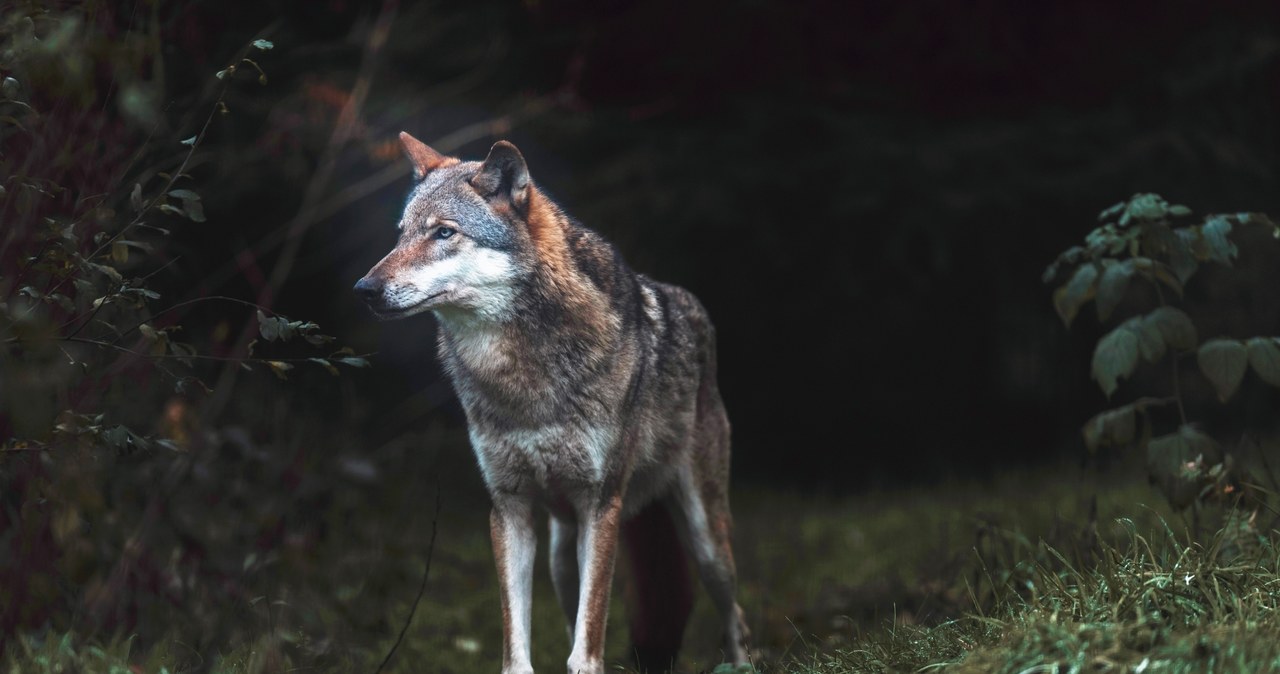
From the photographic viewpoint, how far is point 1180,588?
12.0 feet

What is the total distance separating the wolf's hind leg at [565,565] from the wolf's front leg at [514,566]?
77 centimetres

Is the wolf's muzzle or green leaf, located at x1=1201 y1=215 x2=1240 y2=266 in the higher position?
green leaf, located at x1=1201 y1=215 x2=1240 y2=266

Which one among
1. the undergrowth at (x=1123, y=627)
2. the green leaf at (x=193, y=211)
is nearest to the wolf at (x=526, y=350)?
the green leaf at (x=193, y=211)

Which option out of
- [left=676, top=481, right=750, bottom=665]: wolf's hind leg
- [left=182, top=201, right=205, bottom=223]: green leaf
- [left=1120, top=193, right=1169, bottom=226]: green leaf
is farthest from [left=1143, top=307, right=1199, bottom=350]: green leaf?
[left=182, top=201, right=205, bottom=223]: green leaf

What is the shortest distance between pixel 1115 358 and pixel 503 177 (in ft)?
7.87

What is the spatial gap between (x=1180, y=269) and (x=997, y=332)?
16.7 ft

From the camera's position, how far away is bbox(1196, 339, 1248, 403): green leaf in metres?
4.59

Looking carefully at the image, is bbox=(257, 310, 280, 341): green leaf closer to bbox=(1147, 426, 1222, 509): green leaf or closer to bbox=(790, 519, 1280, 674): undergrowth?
bbox=(790, 519, 1280, 674): undergrowth

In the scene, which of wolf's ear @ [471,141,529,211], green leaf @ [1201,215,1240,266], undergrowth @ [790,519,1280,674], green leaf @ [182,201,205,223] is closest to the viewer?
undergrowth @ [790,519,1280,674]

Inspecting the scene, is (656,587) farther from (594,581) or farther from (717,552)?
(594,581)

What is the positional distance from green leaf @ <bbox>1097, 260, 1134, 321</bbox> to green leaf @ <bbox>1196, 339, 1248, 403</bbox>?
37 centimetres

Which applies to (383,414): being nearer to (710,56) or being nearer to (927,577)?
(710,56)

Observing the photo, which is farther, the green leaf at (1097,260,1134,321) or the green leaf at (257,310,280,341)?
the green leaf at (1097,260,1134,321)

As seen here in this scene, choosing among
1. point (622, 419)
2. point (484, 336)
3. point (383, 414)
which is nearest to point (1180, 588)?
point (622, 419)
